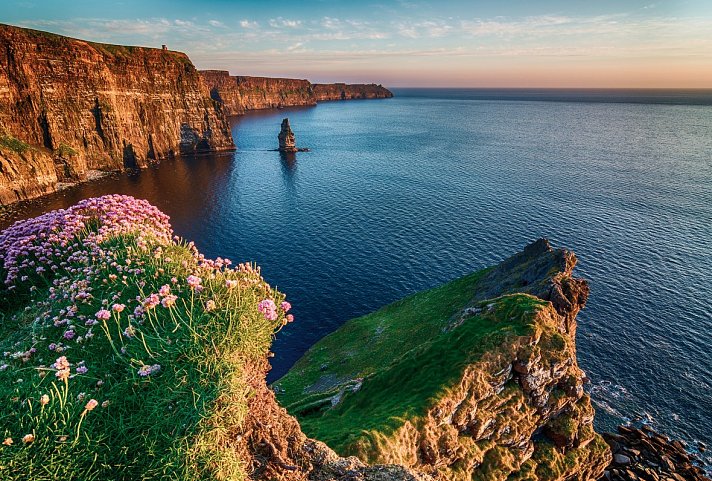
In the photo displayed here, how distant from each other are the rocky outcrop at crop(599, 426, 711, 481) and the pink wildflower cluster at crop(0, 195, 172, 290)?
42.1 meters

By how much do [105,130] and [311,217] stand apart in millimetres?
77329

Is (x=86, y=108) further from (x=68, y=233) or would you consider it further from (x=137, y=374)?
(x=137, y=374)

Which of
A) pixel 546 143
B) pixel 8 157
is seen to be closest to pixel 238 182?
pixel 8 157

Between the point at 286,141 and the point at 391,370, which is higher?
the point at 286,141

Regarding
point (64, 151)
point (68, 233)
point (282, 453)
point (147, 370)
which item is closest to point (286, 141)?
point (64, 151)

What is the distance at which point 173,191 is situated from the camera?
357 ft

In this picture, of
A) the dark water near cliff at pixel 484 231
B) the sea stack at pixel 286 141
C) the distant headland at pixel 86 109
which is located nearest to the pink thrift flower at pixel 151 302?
the dark water near cliff at pixel 484 231

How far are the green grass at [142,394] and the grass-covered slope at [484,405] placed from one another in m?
12.9

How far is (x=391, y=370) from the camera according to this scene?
30.3 m

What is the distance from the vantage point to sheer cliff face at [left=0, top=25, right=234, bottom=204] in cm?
9488

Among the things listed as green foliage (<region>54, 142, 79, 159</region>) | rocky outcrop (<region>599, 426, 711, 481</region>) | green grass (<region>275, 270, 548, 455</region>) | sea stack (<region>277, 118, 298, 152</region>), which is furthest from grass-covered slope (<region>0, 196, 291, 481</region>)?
sea stack (<region>277, 118, 298, 152</region>)

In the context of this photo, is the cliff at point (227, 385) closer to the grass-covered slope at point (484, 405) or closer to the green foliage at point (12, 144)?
the grass-covered slope at point (484, 405)

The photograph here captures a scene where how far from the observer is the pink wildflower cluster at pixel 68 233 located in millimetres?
17750

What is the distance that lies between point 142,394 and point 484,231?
8200cm
